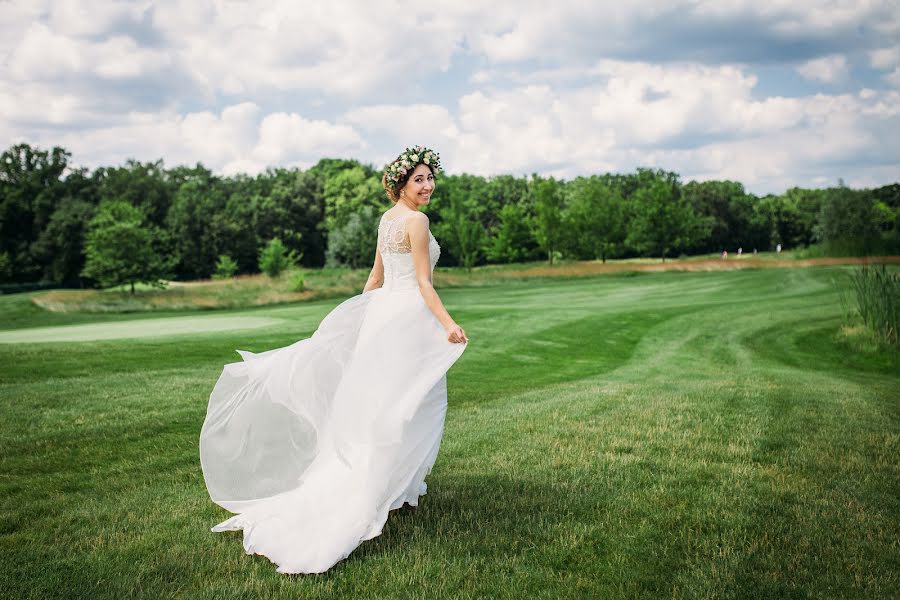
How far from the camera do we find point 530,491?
5941 mm

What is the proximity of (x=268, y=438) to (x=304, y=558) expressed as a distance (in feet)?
3.76

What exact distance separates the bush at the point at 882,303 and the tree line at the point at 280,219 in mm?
23490

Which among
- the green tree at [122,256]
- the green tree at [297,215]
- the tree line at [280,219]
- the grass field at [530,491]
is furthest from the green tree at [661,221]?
the grass field at [530,491]

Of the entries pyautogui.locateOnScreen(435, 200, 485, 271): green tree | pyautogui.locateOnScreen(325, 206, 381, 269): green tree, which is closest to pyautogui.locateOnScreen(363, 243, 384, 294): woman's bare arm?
pyautogui.locateOnScreen(325, 206, 381, 269): green tree

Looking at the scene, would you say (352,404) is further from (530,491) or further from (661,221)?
(661,221)

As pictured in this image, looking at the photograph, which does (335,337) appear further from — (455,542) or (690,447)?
(690,447)

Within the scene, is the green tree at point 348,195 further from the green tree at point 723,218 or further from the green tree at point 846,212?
the green tree at point 846,212

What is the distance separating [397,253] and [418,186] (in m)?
0.58

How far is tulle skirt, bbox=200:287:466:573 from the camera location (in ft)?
16.0

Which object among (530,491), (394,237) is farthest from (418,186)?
(530,491)

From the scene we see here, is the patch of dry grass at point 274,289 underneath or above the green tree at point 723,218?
underneath

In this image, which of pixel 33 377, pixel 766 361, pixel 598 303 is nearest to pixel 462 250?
pixel 598 303

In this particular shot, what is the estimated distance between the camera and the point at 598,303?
1029 inches

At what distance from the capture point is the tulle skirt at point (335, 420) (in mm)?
4867
